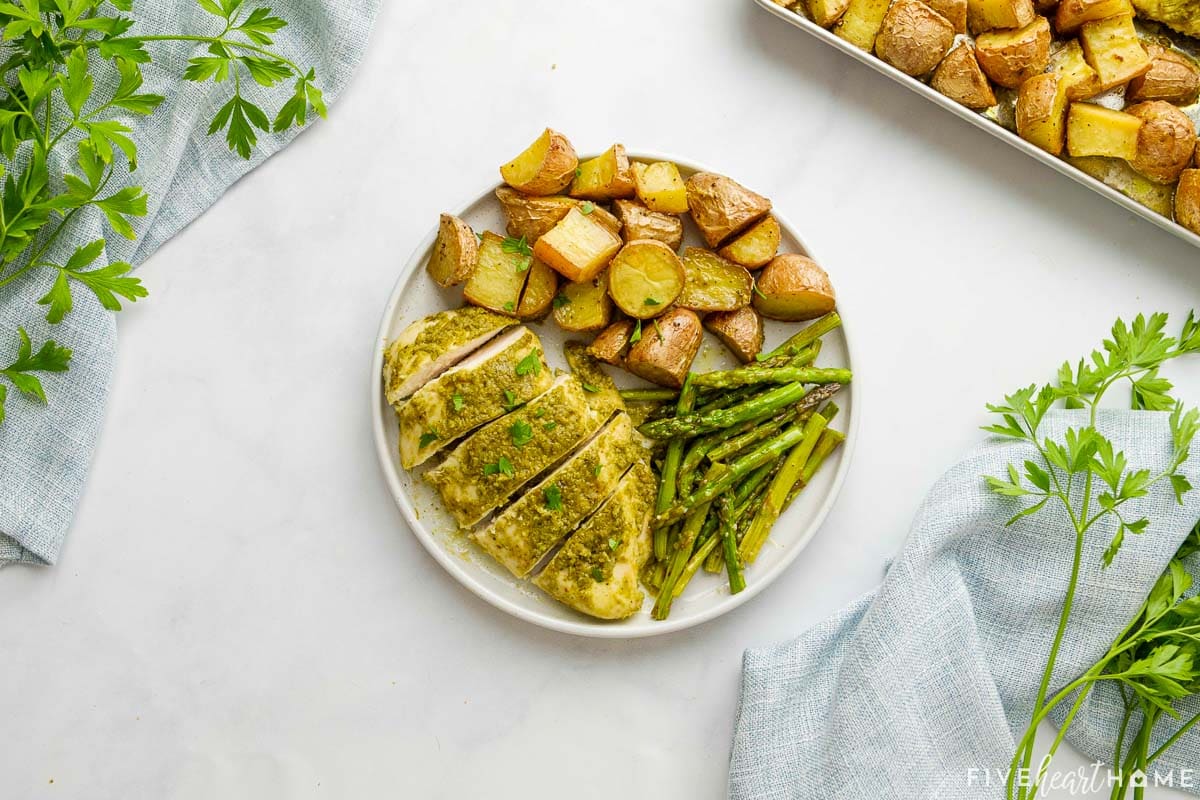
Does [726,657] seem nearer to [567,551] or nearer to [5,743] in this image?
[567,551]

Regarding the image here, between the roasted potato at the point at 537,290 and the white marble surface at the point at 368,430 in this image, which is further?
the white marble surface at the point at 368,430

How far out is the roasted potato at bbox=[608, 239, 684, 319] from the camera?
319cm

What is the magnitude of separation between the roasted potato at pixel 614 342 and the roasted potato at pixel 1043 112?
1570 millimetres

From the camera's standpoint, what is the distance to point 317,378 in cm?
359

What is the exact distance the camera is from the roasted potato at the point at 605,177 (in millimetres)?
3283

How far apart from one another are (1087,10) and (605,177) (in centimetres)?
180

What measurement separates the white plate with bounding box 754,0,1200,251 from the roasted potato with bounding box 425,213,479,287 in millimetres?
1358

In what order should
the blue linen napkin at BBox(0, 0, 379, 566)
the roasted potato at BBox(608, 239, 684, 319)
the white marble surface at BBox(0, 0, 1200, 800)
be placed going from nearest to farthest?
1. the roasted potato at BBox(608, 239, 684, 319)
2. the blue linen napkin at BBox(0, 0, 379, 566)
3. the white marble surface at BBox(0, 0, 1200, 800)

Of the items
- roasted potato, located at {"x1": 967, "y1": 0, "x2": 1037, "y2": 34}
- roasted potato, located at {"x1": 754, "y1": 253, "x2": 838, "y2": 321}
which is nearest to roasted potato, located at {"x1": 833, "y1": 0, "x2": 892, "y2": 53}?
roasted potato, located at {"x1": 967, "y1": 0, "x2": 1037, "y2": 34}

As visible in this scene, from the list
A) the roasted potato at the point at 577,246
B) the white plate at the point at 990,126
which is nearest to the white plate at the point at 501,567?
the roasted potato at the point at 577,246

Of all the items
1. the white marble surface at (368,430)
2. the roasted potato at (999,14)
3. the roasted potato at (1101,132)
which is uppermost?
the roasted potato at (999,14)

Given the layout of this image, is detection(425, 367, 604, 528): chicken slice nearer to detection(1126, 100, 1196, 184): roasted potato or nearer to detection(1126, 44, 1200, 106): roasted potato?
detection(1126, 100, 1196, 184): roasted potato

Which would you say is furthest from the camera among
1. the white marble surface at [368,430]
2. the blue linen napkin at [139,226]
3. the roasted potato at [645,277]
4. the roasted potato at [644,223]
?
the white marble surface at [368,430]

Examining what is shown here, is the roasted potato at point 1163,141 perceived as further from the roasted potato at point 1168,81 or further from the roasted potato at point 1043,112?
the roasted potato at point 1043,112
